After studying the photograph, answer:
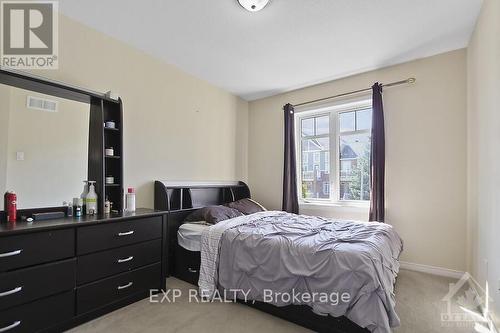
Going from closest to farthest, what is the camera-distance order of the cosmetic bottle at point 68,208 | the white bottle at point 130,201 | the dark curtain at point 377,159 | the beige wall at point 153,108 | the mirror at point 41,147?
the mirror at point 41,147, the cosmetic bottle at point 68,208, the beige wall at point 153,108, the white bottle at point 130,201, the dark curtain at point 377,159

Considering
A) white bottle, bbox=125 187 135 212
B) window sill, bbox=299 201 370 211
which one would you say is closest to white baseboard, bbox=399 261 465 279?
window sill, bbox=299 201 370 211

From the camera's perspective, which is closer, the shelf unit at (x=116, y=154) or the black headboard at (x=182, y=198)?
the shelf unit at (x=116, y=154)

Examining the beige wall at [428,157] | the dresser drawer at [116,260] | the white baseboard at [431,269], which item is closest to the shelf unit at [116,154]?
the dresser drawer at [116,260]

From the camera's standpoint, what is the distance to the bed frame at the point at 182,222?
1.83m

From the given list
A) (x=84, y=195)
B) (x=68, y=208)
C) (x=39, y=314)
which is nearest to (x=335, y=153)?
(x=84, y=195)

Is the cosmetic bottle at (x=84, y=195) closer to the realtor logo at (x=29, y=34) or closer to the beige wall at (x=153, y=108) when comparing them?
the beige wall at (x=153, y=108)

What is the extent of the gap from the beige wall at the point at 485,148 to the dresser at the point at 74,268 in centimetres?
281

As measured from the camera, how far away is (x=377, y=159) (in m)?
3.18

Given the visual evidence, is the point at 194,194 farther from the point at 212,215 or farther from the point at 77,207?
the point at 77,207

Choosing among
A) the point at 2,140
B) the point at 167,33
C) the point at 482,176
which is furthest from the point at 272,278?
the point at 167,33

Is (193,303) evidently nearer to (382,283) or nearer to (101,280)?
(101,280)

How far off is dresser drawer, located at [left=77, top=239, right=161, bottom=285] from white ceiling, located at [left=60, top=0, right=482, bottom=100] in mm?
2116

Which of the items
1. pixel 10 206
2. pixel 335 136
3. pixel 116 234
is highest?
pixel 335 136

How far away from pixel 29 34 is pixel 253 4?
6.51ft
